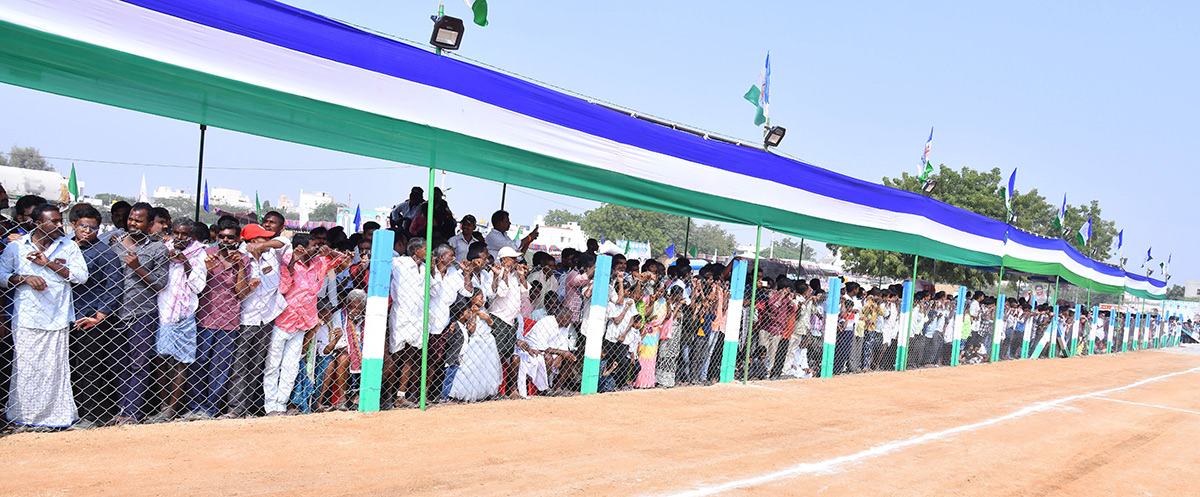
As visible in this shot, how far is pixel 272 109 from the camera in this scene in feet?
19.9

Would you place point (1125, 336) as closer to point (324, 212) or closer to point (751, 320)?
point (751, 320)

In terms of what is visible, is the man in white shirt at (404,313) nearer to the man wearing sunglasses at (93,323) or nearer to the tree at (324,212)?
the man wearing sunglasses at (93,323)

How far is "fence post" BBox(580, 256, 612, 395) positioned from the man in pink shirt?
3015 mm

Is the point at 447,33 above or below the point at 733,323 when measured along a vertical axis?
above

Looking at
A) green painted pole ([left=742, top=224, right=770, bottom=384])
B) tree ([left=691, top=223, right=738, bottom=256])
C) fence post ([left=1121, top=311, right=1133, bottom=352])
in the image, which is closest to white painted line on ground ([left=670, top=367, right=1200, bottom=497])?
green painted pole ([left=742, top=224, right=770, bottom=384])

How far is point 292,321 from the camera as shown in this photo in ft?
20.5

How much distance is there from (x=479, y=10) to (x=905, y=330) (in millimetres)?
10035

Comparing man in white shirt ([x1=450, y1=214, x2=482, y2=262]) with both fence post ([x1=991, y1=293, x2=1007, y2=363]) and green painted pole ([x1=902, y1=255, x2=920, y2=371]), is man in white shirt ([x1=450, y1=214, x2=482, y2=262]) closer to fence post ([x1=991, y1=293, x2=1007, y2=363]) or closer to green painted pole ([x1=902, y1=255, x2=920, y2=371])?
green painted pole ([x1=902, y1=255, x2=920, y2=371])

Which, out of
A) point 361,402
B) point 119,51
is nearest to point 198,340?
point 361,402

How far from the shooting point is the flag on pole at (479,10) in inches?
330

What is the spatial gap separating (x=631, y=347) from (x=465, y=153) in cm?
326

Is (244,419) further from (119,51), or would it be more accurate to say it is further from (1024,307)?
(1024,307)

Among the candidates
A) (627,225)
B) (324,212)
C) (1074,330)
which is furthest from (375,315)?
(324,212)

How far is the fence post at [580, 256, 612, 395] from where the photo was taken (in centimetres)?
841
